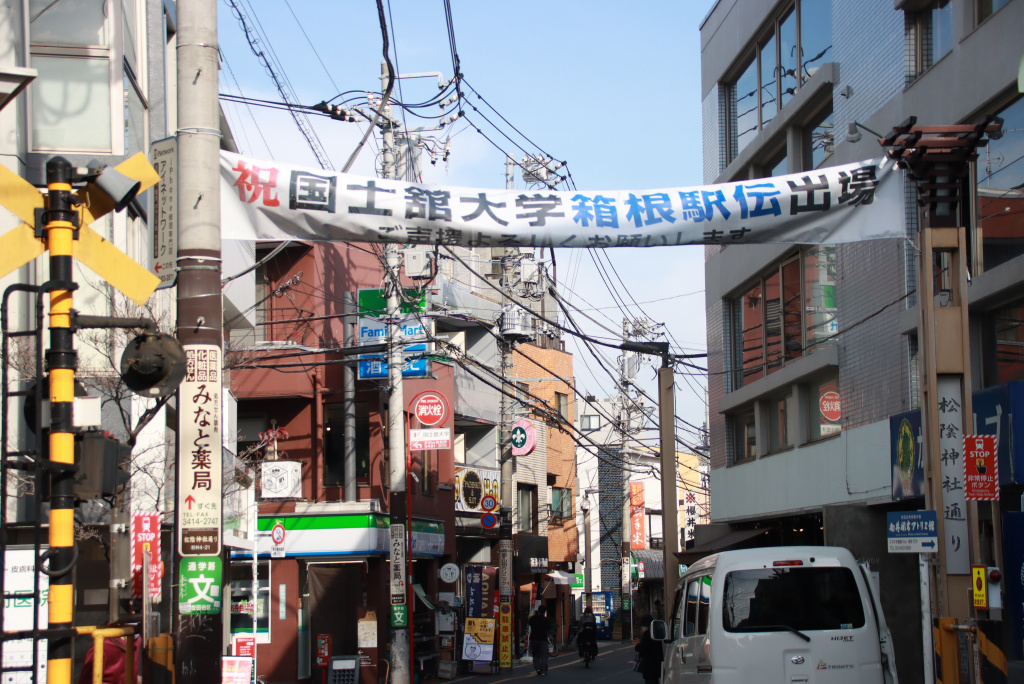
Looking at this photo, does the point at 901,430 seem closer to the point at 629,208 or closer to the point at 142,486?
the point at 629,208

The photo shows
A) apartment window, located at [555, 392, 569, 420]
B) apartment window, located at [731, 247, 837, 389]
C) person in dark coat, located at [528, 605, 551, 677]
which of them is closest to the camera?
apartment window, located at [731, 247, 837, 389]

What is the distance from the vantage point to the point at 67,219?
6875 millimetres

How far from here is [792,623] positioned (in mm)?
10555

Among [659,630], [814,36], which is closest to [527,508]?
[814,36]

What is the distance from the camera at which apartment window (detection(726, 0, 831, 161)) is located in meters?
22.0

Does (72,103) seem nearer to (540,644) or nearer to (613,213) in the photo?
(613,213)

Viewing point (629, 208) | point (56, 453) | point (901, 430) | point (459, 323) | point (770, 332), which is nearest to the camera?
point (56, 453)

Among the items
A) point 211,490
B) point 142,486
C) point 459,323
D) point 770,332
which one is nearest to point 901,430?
point 770,332

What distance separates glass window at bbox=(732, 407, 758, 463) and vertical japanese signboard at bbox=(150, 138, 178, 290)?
20.8 m

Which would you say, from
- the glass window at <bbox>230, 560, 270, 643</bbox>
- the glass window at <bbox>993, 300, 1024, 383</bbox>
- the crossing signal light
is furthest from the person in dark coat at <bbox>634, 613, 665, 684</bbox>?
the crossing signal light

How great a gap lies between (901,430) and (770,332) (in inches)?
289

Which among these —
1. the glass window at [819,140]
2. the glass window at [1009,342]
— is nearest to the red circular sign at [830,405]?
the glass window at [819,140]

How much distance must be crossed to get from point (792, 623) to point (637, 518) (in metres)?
55.0

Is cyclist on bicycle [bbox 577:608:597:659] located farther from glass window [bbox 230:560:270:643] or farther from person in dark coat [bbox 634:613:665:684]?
person in dark coat [bbox 634:613:665:684]
